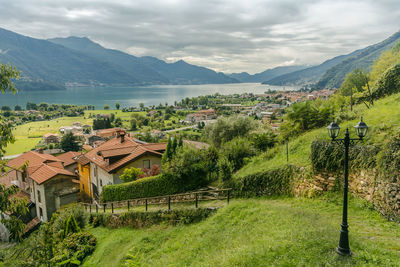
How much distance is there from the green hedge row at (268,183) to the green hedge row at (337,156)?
4.25ft

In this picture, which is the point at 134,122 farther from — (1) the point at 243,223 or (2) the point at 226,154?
(1) the point at 243,223

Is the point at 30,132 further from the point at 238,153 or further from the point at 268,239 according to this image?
the point at 268,239

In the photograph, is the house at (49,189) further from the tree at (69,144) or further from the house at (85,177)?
the tree at (69,144)

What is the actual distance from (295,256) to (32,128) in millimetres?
136122

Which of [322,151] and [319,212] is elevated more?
[322,151]

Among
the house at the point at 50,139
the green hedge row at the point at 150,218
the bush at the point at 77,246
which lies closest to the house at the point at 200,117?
the house at the point at 50,139

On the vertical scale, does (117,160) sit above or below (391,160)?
below

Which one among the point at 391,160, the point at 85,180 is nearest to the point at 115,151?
the point at 85,180

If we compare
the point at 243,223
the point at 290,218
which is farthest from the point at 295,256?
the point at 243,223

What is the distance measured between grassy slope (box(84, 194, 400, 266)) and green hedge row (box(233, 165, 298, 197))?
65cm

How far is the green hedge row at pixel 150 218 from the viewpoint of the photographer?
11.5 m

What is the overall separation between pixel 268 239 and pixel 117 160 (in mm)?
17770

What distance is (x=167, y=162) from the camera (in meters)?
16.5

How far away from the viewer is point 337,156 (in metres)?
9.64
